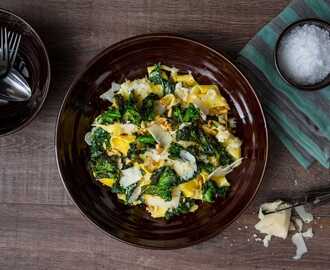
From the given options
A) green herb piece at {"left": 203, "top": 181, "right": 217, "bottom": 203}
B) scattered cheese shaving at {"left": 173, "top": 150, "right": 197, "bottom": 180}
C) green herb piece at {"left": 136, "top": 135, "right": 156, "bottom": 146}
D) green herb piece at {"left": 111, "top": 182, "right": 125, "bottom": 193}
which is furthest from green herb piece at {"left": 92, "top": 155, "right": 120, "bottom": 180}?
green herb piece at {"left": 203, "top": 181, "right": 217, "bottom": 203}

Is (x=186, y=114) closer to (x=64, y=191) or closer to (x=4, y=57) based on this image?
(x=64, y=191)

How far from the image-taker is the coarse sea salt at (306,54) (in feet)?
6.84

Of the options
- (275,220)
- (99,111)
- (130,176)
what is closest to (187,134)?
(130,176)

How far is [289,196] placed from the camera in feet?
7.26

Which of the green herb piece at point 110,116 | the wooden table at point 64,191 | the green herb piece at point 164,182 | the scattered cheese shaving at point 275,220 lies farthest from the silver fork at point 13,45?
the scattered cheese shaving at point 275,220

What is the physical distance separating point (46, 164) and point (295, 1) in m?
1.25

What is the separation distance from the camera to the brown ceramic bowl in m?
2.09

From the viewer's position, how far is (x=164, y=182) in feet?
6.81

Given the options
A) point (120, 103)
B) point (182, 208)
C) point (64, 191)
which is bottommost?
point (64, 191)

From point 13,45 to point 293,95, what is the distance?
1.17 meters

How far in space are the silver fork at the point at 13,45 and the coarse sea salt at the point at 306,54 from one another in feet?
3.51

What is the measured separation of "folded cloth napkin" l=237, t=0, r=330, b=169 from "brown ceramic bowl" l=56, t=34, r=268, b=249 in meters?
0.12

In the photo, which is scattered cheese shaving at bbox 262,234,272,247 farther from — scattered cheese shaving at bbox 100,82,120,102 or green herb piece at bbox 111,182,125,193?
scattered cheese shaving at bbox 100,82,120,102

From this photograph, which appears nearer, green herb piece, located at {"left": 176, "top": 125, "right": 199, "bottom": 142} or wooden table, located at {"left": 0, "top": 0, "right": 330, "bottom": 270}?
green herb piece, located at {"left": 176, "top": 125, "right": 199, "bottom": 142}
